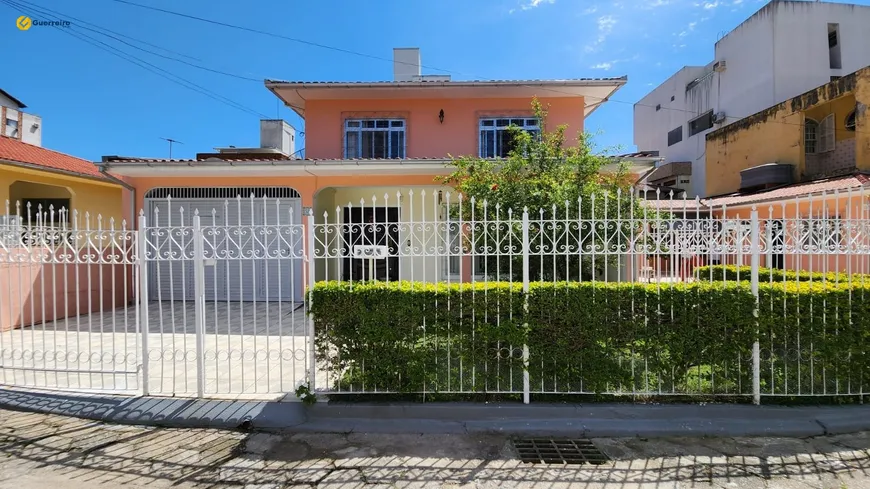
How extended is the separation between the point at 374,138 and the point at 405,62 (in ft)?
11.1

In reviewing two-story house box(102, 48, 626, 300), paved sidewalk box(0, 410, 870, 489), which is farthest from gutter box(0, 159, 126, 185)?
paved sidewalk box(0, 410, 870, 489)

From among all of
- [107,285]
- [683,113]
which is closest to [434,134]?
[107,285]

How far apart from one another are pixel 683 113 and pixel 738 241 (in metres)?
22.8

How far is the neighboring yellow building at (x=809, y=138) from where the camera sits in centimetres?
1204

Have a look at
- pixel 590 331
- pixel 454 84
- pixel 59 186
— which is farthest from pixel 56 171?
pixel 590 331

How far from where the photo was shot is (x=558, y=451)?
3.51 metres

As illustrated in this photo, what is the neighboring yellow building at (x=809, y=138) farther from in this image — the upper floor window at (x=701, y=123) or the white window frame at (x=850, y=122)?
the upper floor window at (x=701, y=123)

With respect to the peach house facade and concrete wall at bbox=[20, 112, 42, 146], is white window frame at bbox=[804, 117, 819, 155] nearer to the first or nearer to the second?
the peach house facade

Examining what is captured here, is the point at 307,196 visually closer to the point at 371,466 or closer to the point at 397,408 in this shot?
the point at 397,408

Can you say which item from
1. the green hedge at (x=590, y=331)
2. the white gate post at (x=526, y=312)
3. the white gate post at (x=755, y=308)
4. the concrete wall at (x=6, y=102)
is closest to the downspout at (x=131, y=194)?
the green hedge at (x=590, y=331)

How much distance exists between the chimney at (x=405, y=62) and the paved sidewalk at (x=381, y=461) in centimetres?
1184

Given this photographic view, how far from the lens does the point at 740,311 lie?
13.4 feet

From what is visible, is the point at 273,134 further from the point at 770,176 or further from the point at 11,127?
the point at 770,176

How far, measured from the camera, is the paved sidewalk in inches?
121
